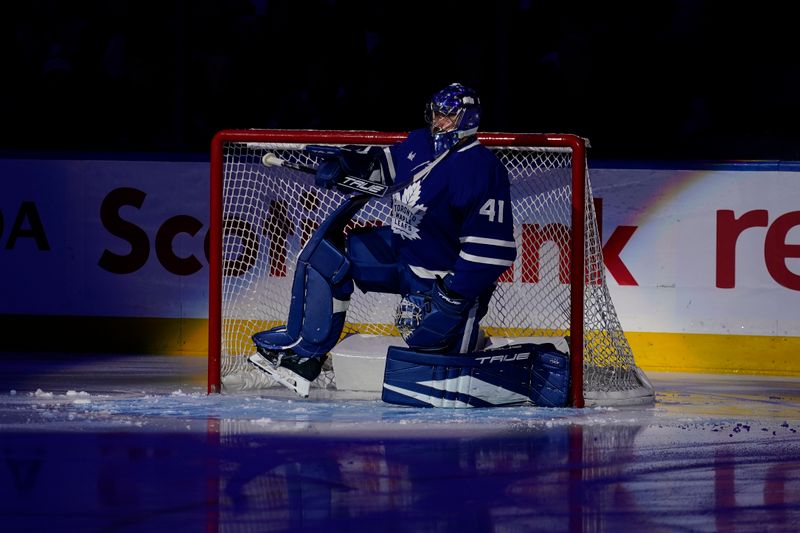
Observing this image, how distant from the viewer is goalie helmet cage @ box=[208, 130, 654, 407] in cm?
554

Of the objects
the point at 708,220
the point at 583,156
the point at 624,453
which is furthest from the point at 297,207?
the point at 624,453

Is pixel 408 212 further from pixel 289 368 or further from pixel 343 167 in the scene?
pixel 289 368

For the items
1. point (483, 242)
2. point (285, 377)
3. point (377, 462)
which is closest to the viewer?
A: point (377, 462)

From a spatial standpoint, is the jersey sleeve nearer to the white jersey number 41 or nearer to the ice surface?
the white jersey number 41

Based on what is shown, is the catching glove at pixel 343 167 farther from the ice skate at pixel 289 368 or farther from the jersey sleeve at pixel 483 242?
the ice skate at pixel 289 368

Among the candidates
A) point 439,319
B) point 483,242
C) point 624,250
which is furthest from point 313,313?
point 624,250

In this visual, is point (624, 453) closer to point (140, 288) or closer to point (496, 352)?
point (496, 352)

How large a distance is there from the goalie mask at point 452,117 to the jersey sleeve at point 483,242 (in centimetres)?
24

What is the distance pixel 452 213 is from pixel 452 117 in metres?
0.39

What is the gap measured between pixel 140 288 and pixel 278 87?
5.49 feet

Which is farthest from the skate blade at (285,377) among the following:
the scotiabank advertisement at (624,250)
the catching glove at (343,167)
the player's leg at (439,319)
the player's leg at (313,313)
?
the scotiabank advertisement at (624,250)

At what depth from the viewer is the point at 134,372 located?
6340 mm

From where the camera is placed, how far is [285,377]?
537 centimetres

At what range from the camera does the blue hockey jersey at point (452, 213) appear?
498 centimetres
